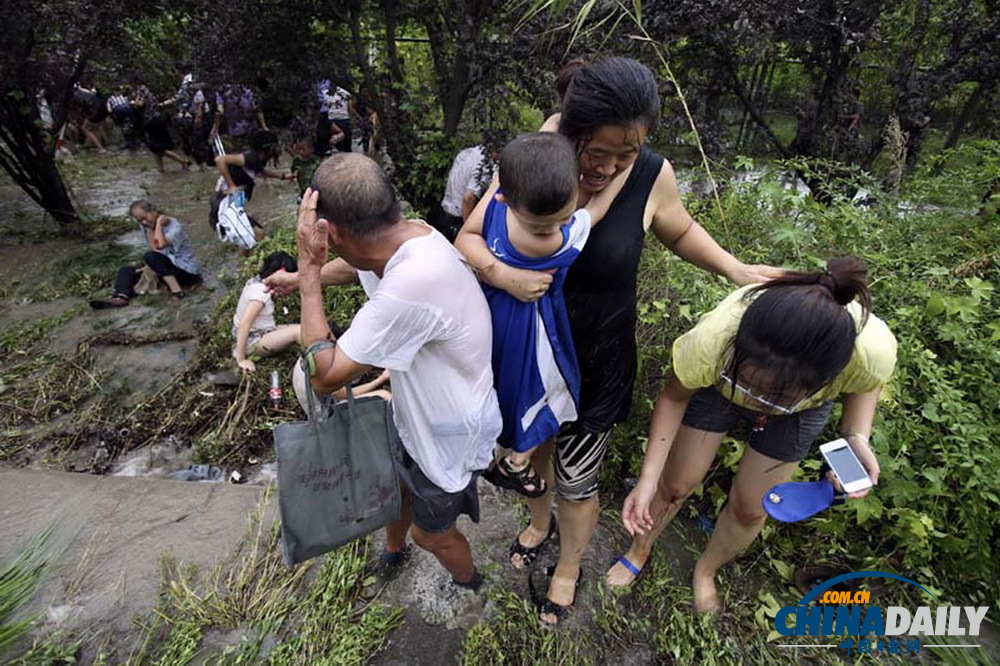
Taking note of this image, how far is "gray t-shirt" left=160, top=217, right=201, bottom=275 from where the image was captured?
16.6 feet

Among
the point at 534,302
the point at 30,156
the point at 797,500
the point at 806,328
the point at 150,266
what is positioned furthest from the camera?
the point at 30,156

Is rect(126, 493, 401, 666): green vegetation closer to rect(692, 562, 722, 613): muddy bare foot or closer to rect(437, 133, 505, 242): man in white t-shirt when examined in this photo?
rect(692, 562, 722, 613): muddy bare foot

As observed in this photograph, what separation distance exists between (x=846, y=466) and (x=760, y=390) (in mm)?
368

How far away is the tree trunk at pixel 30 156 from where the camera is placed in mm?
5762

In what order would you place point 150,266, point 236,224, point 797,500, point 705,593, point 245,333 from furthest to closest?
point 236,224 → point 150,266 → point 245,333 → point 705,593 → point 797,500

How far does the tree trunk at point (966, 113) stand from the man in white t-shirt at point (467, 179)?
14.5ft

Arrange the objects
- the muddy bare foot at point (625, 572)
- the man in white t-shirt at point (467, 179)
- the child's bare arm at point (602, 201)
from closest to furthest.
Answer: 1. the child's bare arm at point (602, 201)
2. the muddy bare foot at point (625, 572)
3. the man in white t-shirt at point (467, 179)

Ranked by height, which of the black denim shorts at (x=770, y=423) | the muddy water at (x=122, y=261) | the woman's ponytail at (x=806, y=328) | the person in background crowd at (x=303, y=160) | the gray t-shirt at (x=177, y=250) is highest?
the woman's ponytail at (x=806, y=328)

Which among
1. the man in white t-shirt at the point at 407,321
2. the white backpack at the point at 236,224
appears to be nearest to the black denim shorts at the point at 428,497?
the man in white t-shirt at the point at 407,321

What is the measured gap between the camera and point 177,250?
16.7 feet

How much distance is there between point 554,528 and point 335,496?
120 cm

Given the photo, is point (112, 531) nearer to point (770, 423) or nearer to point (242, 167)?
point (770, 423)

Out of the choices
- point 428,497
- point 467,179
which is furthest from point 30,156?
point 428,497

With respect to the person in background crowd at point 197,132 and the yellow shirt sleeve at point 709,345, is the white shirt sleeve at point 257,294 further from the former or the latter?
the person in background crowd at point 197,132
